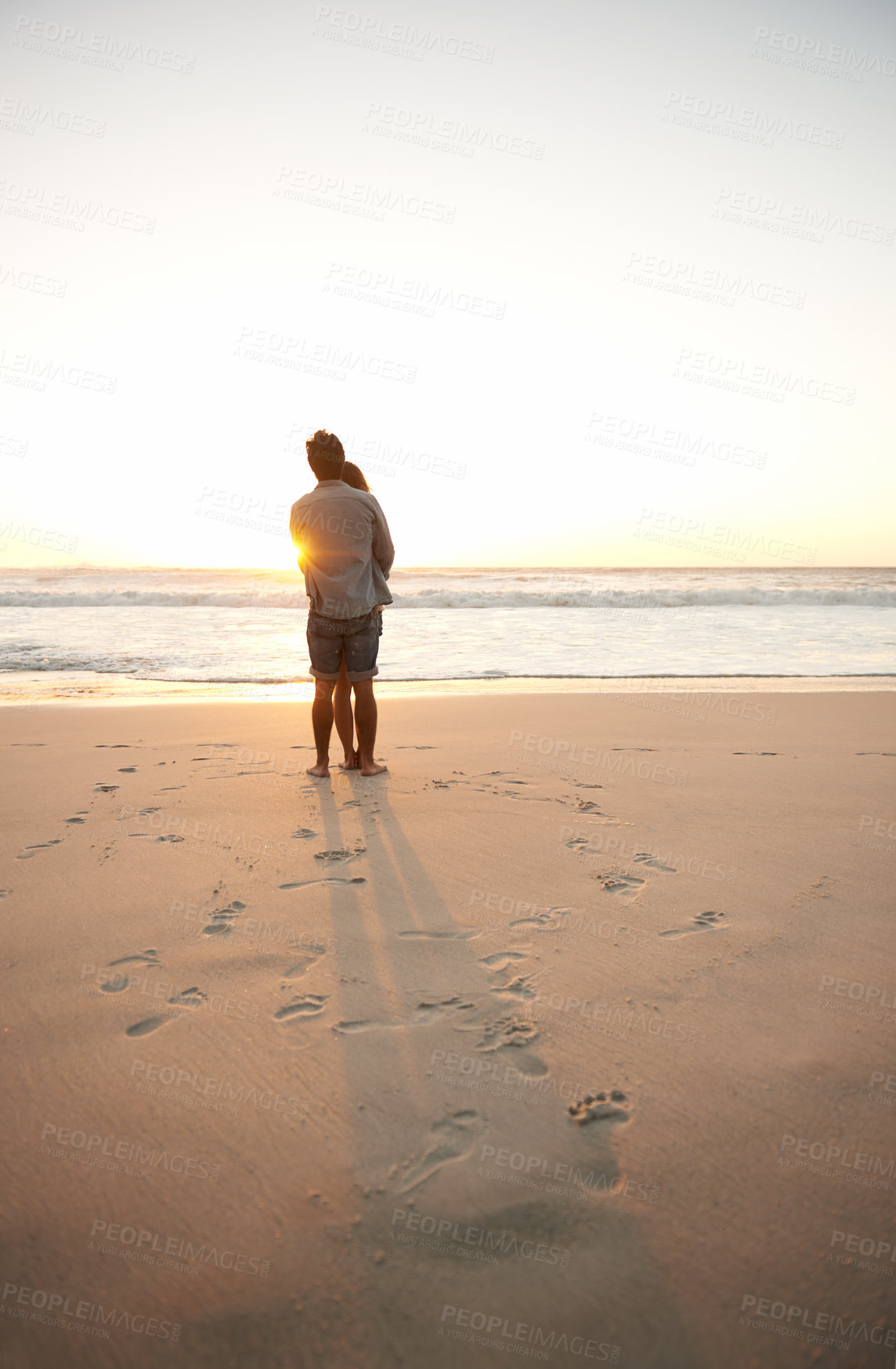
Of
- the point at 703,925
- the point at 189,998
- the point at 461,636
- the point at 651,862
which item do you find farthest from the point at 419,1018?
the point at 461,636

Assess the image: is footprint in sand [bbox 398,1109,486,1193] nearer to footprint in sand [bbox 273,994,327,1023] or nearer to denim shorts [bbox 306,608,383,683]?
footprint in sand [bbox 273,994,327,1023]

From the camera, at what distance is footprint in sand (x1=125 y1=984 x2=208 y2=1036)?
1.74 m

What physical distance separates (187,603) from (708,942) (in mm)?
21618

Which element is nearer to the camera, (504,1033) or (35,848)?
(504,1033)

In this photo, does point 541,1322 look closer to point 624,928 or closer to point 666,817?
point 624,928

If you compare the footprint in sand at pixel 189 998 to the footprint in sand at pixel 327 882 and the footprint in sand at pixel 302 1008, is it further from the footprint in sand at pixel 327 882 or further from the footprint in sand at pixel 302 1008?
the footprint in sand at pixel 327 882

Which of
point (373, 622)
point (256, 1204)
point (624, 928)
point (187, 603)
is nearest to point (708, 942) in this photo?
point (624, 928)

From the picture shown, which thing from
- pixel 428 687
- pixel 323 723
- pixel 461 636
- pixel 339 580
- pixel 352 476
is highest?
pixel 352 476

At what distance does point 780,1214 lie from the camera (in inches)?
50.1

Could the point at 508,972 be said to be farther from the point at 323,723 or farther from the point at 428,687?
the point at 428,687

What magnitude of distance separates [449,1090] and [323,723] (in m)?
2.62

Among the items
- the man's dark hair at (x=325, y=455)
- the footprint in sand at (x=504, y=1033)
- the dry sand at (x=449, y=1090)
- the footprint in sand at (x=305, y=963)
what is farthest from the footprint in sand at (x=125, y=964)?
the man's dark hair at (x=325, y=455)

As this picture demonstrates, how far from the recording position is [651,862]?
108 inches

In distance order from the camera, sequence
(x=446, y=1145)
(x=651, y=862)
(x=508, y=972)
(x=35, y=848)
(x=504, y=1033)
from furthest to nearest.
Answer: (x=35, y=848), (x=651, y=862), (x=508, y=972), (x=504, y=1033), (x=446, y=1145)
